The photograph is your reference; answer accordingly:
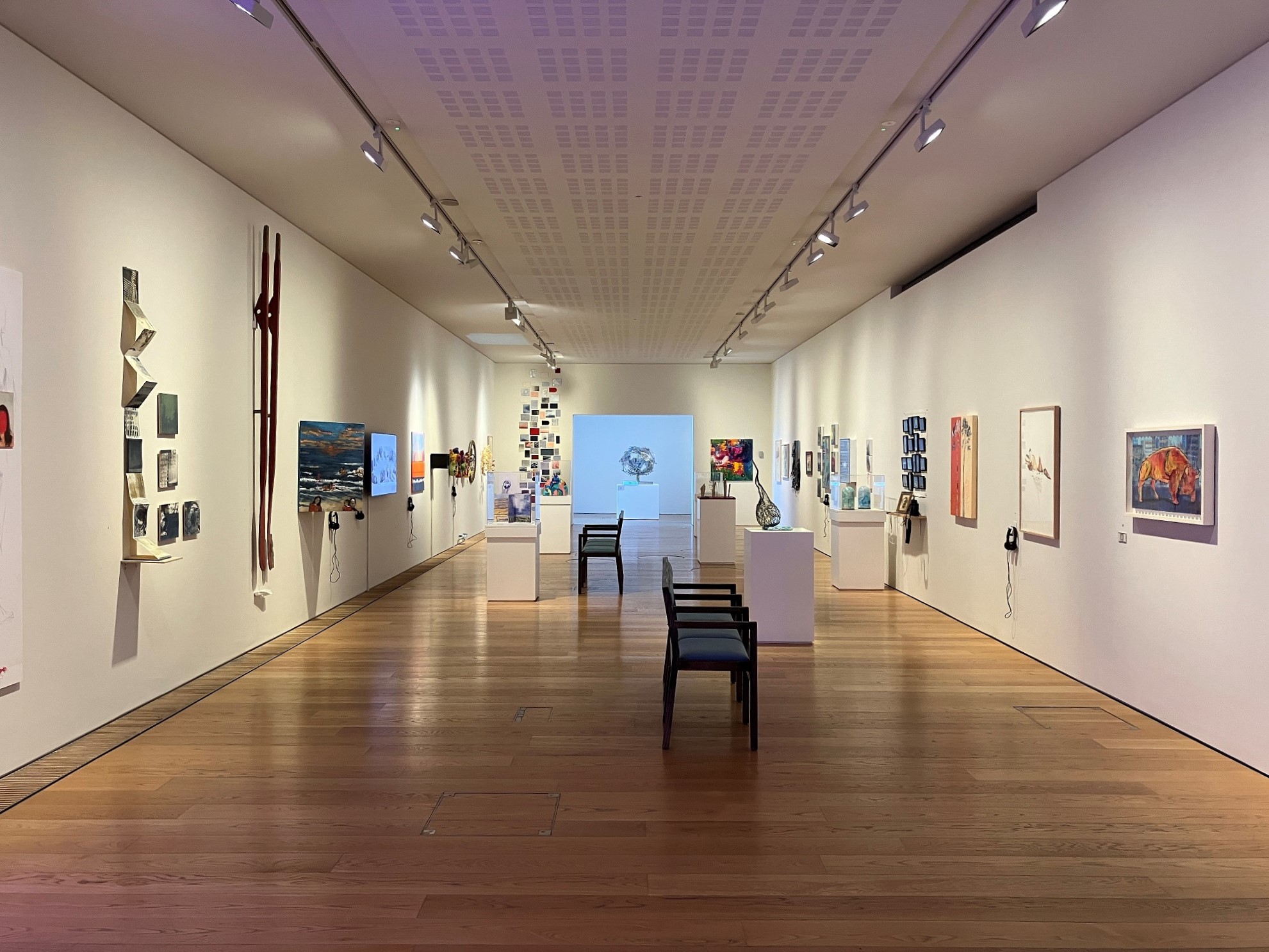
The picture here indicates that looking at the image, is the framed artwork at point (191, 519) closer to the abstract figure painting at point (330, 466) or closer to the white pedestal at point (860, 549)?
the abstract figure painting at point (330, 466)

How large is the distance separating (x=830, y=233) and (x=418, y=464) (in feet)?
23.3

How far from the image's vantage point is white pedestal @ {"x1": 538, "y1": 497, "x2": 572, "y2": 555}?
14.5 m

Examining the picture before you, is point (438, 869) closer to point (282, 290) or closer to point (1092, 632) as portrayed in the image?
point (1092, 632)

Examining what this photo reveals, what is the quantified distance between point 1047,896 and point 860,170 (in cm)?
508

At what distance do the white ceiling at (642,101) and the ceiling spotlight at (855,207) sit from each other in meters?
0.14

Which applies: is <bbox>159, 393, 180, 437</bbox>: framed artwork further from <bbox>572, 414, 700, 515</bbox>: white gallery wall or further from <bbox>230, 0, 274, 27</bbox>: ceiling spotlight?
<bbox>572, 414, 700, 515</bbox>: white gallery wall

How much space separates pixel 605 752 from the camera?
468 cm

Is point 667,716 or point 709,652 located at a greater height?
point 709,652

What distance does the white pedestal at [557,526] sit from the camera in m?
14.5

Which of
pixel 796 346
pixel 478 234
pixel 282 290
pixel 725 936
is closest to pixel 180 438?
pixel 282 290

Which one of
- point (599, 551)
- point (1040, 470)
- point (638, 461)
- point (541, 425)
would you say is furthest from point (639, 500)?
point (1040, 470)

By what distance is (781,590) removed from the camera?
748 cm

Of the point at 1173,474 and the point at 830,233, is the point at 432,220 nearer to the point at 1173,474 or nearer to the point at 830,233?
the point at 830,233

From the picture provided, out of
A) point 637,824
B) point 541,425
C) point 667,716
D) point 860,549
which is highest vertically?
point 541,425
